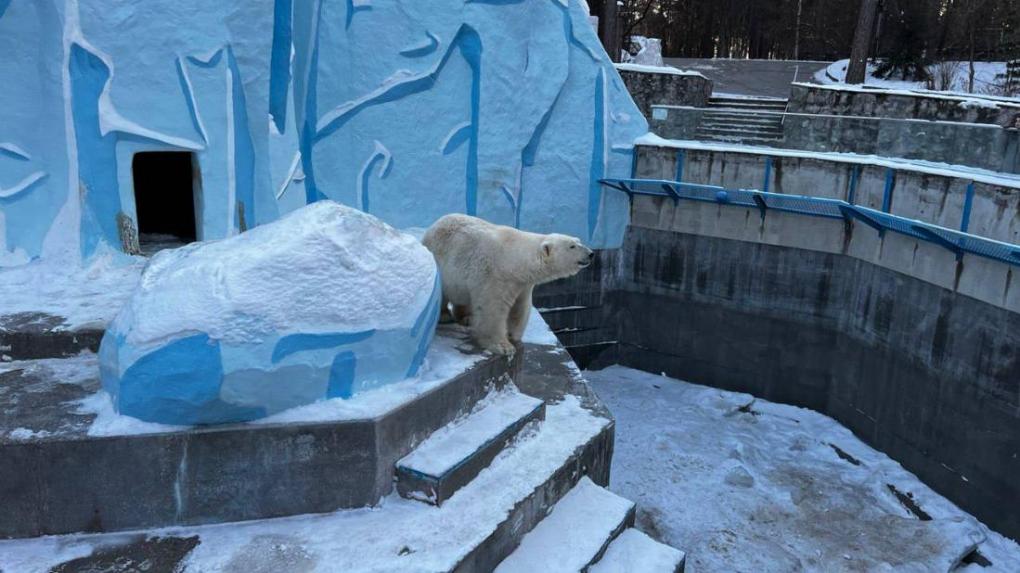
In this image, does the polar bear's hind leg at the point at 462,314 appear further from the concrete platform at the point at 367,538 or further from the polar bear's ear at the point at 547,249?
the concrete platform at the point at 367,538

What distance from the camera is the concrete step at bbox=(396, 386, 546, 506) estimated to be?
12.6 feet

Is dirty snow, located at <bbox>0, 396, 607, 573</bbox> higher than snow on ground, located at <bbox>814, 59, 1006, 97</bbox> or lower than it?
lower

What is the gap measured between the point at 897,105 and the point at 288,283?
10.3 metres

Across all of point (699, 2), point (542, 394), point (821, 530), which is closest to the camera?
point (542, 394)

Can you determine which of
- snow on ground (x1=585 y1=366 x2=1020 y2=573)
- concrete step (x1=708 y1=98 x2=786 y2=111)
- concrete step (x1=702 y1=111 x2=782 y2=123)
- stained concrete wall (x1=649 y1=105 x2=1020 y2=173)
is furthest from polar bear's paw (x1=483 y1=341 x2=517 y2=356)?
concrete step (x1=708 y1=98 x2=786 y2=111)

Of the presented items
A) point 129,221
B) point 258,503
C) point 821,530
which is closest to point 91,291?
point 129,221

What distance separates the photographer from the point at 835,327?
8.98 metres

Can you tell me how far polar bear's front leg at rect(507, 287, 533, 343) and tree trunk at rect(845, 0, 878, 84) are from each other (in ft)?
47.6

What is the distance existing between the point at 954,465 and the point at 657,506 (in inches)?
118

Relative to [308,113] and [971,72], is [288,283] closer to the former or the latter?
[308,113]

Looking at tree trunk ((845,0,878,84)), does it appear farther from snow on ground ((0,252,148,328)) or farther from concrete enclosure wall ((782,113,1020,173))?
snow on ground ((0,252,148,328))

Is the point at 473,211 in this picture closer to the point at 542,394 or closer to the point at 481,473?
the point at 542,394

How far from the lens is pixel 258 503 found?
3682mm

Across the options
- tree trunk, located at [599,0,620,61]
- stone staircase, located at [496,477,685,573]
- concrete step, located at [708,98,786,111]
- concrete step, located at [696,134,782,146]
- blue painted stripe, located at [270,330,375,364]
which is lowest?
stone staircase, located at [496,477,685,573]
